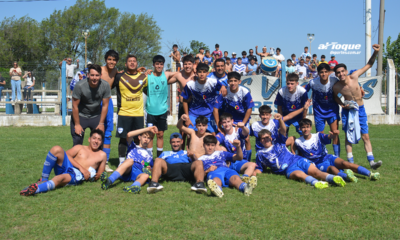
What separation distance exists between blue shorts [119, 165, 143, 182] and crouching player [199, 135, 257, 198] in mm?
1076

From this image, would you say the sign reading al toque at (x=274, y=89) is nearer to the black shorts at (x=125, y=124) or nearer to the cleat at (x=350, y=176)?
the black shorts at (x=125, y=124)

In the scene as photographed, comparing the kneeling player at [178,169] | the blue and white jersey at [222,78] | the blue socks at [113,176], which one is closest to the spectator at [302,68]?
the blue and white jersey at [222,78]

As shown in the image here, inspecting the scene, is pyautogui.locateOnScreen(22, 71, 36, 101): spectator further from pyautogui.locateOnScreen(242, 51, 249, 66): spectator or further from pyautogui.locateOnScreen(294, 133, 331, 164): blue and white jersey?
pyautogui.locateOnScreen(294, 133, 331, 164): blue and white jersey

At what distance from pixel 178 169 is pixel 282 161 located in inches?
75.6

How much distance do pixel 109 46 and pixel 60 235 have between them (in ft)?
185

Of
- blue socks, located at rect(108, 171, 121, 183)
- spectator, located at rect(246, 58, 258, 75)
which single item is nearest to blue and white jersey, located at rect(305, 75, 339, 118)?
blue socks, located at rect(108, 171, 121, 183)

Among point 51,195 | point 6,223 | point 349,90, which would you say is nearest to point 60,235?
point 6,223

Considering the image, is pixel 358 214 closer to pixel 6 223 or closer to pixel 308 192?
pixel 308 192

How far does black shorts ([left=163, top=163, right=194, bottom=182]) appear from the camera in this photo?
5.73 m

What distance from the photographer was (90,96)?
6227 millimetres

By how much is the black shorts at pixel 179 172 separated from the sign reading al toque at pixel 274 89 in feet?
32.6

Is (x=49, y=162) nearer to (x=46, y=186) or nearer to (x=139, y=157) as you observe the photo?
(x=46, y=186)

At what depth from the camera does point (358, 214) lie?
4.07 metres

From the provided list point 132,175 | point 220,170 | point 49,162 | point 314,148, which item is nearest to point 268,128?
point 314,148
